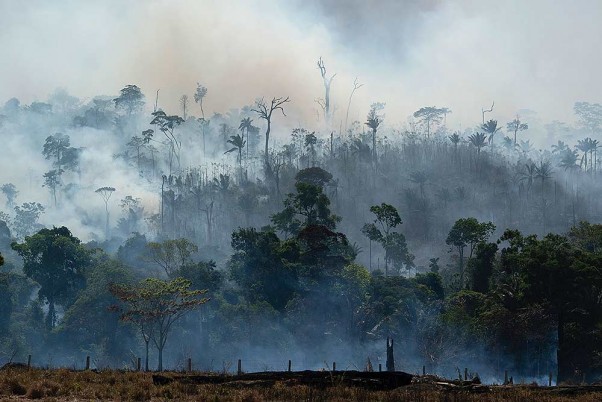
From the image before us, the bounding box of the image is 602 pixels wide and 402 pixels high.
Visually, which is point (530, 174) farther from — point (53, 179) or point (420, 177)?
point (53, 179)

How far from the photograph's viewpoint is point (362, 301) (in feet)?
285

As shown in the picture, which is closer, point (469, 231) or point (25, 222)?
point (469, 231)

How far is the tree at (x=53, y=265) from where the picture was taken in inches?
3740

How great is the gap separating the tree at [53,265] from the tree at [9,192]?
8977 cm

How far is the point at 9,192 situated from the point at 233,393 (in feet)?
544

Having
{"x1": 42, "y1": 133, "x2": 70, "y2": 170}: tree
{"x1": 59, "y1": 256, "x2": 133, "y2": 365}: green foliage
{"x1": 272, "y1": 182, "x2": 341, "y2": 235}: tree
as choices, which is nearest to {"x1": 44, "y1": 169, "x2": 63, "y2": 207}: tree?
{"x1": 42, "y1": 133, "x2": 70, "y2": 170}: tree

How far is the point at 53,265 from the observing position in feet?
313

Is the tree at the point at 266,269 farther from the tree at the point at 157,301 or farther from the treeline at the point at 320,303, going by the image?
the tree at the point at 157,301

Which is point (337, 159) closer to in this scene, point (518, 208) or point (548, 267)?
point (518, 208)

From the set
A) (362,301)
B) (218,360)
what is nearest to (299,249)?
(362,301)

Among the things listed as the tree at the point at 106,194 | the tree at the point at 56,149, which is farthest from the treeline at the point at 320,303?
the tree at the point at 56,149

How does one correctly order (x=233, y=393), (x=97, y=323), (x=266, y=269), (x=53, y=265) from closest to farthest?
(x=233, y=393) < (x=97, y=323) < (x=266, y=269) < (x=53, y=265)

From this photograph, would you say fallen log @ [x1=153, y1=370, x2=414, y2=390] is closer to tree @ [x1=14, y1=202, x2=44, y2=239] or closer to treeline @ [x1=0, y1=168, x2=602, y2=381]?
treeline @ [x1=0, y1=168, x2=602, y2=381]

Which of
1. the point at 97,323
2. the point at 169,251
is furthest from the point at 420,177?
the point at 97,323
